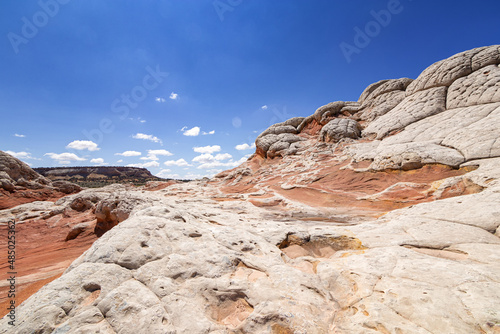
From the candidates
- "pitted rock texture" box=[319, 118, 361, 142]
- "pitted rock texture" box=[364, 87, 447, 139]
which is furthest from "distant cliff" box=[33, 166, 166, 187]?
"pitted rock texture" box=[364, 87, 447, 139]

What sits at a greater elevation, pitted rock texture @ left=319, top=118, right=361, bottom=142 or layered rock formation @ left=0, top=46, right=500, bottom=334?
pitted rock texture @ left=319, top=118, right=361, bottom=142

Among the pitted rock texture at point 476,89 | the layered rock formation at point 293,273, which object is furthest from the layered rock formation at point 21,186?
the pitted rock texture at point 476,89

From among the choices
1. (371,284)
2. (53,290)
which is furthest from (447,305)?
(53,290)

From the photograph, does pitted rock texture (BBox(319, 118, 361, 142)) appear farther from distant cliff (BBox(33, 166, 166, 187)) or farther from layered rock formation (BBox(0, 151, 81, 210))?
distant cliff (BBox(33, 166, 166, 187))

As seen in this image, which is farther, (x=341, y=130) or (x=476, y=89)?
(x=341, y=130)

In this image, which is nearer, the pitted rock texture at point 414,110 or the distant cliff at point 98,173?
the pitted rock texture at point 414,110

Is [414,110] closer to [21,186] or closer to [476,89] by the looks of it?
[476,89]

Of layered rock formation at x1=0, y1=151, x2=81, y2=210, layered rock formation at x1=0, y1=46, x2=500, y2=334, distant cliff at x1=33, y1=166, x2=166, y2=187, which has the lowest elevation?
layered rock formation at x1=0, y1=46, x2=500, y2=334

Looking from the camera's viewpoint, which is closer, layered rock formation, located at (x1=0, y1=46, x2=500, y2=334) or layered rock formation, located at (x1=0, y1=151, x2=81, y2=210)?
layered rock formation, located at (x1=0, y1=46, x2=500, y2=334)

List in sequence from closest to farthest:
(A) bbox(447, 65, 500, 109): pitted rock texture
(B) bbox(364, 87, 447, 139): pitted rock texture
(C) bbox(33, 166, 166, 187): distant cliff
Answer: (A) bbox(447, 65, 500, 109): pitted rock texture → (B) bbox(364, 87, 447, 139): pitted rock texture → (C) bbox(33, 166, 166, 187): distant cliff

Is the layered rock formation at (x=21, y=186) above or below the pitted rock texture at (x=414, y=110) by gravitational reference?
below

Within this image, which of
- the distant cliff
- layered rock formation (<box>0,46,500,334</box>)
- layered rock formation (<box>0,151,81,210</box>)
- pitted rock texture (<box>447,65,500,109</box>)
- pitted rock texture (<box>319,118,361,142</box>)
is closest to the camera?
layered rock formation (<box>0,46,500,334</box>)

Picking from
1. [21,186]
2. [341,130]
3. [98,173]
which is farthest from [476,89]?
[98,173]

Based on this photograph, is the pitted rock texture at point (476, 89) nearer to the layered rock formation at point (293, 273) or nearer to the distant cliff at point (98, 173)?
the layered rock formation at point (293, 273)
